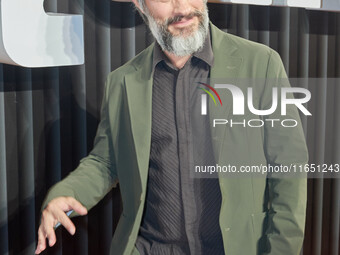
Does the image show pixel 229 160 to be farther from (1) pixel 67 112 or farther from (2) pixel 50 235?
(1) pixel 67 112

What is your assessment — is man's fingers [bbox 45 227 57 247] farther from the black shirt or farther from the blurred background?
the blurred background

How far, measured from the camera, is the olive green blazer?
4.96ft

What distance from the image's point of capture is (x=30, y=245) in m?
2.01

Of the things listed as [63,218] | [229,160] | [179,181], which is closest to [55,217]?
[63,218]

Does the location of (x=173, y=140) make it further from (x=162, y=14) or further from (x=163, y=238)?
(x=162, y=14)

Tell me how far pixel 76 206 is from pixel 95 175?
21 centimetres

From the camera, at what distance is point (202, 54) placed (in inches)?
64.1

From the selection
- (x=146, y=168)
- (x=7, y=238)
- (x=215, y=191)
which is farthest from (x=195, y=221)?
(x=7, y=238)

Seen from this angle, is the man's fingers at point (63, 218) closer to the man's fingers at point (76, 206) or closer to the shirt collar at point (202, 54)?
the man's fingers at point (76, 206)

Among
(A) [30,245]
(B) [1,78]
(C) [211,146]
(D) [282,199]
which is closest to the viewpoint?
(D) [282,199]

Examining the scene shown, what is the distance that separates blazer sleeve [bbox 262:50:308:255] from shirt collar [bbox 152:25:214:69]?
204mm

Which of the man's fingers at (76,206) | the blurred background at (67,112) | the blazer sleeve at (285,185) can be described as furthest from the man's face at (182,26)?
the man's fingers at (76,206)

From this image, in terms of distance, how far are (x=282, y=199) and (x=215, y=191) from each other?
0.71 feet

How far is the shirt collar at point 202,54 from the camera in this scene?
1.63m
